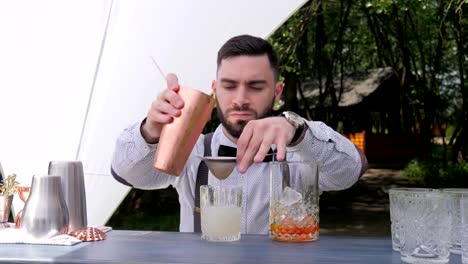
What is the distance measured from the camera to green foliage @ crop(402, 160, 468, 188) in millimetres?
11584

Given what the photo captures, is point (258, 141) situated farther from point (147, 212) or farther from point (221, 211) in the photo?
point (147, 212)

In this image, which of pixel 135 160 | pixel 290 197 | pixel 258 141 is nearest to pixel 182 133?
pixel 258 141

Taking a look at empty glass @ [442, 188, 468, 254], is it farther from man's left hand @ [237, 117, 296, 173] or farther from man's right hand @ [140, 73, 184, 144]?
man's right hand @ [140, 73, 184, 144]

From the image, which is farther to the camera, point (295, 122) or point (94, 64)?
point (94, 64)

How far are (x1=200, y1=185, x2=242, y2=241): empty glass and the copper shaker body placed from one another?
152 mm

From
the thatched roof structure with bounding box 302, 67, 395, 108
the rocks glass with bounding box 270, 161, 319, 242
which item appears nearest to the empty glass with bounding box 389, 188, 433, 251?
the rocks glass with bounding box 270, 161, 319, 242

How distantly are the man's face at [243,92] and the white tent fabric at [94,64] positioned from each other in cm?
105

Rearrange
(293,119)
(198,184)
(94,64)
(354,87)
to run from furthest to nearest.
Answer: (354,87), (94,64), (198,184), (293,119)

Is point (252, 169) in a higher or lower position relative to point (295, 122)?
lower

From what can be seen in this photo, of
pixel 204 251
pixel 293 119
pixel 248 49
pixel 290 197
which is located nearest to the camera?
pixel 204 251

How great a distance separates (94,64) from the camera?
299 cm

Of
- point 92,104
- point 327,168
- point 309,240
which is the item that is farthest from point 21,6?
point 309,240

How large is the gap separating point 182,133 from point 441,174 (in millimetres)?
11799

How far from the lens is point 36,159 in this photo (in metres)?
2.97
